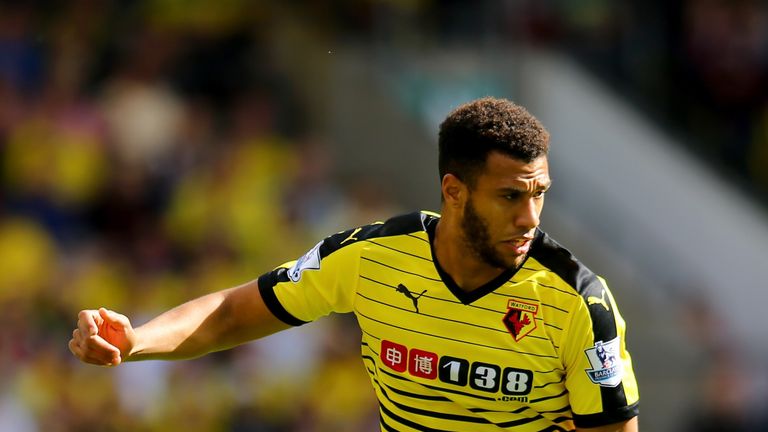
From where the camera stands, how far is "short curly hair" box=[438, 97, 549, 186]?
4.86 m

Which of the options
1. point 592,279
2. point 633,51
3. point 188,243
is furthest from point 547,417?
point 633,51

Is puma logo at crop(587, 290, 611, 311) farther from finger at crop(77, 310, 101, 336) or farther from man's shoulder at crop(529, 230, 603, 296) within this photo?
finger at crop(77, 310, 101, 336)

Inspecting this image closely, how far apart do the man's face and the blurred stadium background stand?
19.0 ft

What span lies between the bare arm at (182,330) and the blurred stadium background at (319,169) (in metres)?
4.96

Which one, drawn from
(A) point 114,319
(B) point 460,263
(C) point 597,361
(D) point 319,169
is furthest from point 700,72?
(A) point 114,319

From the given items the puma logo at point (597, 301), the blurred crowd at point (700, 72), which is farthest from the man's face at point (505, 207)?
the blurred crowd at point (700, 72)

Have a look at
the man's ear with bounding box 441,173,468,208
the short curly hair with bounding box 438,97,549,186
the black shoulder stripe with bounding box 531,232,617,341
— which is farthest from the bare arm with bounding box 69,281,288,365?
the black shoulder stripe with bounding box 531,232,617,341

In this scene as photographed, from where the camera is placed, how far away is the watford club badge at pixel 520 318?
16.3ft

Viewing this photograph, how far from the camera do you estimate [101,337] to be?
16.0 feet

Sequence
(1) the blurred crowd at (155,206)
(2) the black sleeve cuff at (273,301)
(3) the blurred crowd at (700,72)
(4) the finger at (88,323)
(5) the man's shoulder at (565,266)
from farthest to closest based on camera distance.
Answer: (3) the blurred crowd at (700,72)
(1) the blurred crowd at (155,206)
(2) the black sleeve cuff at (273,301)
(5) the man's shoulder at (565,266)
(4) the finger at (88,323)

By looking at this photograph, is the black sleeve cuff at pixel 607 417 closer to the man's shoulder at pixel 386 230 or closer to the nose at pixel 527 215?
the nose at pixel 527 215

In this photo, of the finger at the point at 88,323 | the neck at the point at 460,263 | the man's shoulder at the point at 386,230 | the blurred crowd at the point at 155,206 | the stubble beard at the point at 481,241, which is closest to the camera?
the finger at the point at 88,323

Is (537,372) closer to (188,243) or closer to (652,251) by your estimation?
(188,243)

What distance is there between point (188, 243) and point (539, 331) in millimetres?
6907
